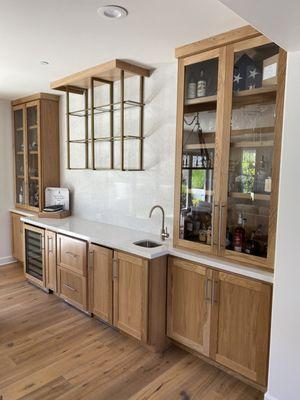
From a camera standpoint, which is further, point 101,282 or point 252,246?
point 101,282

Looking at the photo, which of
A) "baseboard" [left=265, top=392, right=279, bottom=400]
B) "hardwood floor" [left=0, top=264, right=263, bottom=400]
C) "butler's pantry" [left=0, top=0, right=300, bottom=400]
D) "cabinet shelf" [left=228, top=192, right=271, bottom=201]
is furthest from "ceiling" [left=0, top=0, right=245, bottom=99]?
"hardwood floor" [left=0, top=264, right=263, bottom=400]

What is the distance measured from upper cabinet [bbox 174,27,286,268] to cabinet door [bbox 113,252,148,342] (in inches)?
16.2

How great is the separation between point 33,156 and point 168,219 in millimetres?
2447

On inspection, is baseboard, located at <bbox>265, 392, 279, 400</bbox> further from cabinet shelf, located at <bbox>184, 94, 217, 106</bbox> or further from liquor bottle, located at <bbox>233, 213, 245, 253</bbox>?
cabinet shelf, located at <bbox>184, 94, 217, 106</bbox>

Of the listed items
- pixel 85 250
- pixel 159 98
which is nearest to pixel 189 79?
pixel 159 98

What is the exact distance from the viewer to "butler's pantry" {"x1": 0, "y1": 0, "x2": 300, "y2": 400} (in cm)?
184

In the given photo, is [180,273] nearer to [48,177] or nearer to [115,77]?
[115,77]

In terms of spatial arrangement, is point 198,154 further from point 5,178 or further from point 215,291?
point 5,178

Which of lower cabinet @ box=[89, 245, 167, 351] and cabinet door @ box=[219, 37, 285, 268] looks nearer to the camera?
cabinet door @ box=[219, 37, 285, 268]

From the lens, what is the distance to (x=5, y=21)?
195 cm

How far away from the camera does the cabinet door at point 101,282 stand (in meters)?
2.70

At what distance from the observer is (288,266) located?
1767 millimetres

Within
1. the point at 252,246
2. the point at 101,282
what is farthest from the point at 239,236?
the point at 101,282

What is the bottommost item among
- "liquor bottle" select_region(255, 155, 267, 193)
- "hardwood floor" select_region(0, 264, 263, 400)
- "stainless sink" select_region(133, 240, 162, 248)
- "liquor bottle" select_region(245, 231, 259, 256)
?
"hardwood floor" select_region(0, 264, 263, 400)
